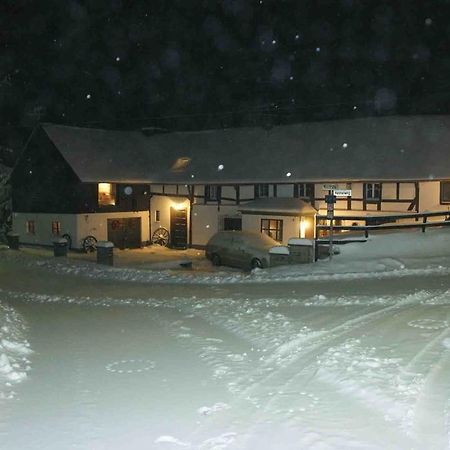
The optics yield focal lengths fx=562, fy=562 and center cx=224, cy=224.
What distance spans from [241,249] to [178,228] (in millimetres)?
9864

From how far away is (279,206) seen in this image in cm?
2753

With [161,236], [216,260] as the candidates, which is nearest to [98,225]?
[161,236]

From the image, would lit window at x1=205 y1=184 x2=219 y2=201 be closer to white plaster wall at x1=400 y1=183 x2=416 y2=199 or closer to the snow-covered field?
white plaster wall at x1=400 y1=183 x2=416 y2=199

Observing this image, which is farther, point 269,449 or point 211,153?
point 211,153

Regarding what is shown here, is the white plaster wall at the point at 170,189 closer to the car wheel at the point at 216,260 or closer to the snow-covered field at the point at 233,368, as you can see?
the car wheel at the point at 216,260

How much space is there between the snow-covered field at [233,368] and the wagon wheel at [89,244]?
15.3 m

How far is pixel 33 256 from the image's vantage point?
27.1m

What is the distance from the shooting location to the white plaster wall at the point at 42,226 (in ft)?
104

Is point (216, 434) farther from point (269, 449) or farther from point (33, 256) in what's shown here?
point (33, 256)

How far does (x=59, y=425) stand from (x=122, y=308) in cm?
746

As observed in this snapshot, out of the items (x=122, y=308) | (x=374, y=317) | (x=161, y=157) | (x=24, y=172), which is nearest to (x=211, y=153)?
(x=161, y=157)

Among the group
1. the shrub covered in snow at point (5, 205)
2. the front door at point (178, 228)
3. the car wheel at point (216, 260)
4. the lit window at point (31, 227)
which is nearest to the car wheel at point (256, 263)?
the car wheel at point (216, 260)

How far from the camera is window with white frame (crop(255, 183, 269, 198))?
98.8 feet

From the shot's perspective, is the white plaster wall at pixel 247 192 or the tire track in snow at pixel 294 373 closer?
the tire track in snow at pixel 294 373
